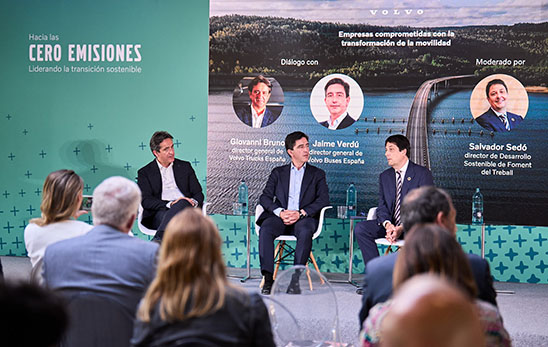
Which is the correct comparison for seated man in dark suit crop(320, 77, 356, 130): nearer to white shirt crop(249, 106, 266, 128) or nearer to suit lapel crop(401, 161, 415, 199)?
white shirt crop(249, 106, 266, 128)

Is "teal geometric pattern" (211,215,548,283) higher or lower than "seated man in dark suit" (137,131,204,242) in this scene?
lower

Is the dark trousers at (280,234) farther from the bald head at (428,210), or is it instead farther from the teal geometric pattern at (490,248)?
the bald head at (428,210)

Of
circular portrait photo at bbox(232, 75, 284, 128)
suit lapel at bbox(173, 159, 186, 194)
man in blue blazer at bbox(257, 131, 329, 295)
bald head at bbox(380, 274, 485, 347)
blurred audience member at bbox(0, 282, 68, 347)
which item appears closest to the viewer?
bald head at bbox(380, 274, 485, 347)

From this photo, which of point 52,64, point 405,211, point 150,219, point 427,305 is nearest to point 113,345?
point 405,211

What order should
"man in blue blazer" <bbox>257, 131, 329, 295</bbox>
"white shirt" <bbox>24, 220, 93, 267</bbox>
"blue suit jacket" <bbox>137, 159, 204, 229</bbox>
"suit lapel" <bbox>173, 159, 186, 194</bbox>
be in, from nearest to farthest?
"white shirt" <bbox>24, 220, 93, 267</bbox>
"man in blue blazer" <bbox>257, 131, 329, 295</bbox>
"blue suit jacket" <bbox>137, 159, 204, 229</bbox>
"suit lapel" <bbox>173, 159, 186, 194</bbox>

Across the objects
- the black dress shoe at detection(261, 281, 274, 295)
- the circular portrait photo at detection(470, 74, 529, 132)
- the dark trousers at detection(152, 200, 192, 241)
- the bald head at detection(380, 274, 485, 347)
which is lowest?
the black dress shoe at detection(261, 281, 274, 295)

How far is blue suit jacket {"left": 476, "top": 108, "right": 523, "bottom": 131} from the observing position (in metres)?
6.27

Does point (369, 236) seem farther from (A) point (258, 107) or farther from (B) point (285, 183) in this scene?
(A) point (258, 107)

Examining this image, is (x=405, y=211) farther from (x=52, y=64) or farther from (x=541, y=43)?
(x=52, y=64)

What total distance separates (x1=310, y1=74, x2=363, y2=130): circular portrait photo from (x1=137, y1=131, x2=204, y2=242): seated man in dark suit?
1.37 metres

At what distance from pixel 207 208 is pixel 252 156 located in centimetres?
69

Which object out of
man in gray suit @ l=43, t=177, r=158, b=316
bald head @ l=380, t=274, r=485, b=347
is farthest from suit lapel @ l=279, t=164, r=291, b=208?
bald head @ l=380, t=274, r=485, b=347

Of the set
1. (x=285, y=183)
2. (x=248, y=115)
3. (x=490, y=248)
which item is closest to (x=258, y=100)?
(x=248, y=115)

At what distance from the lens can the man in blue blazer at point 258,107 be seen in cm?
680
